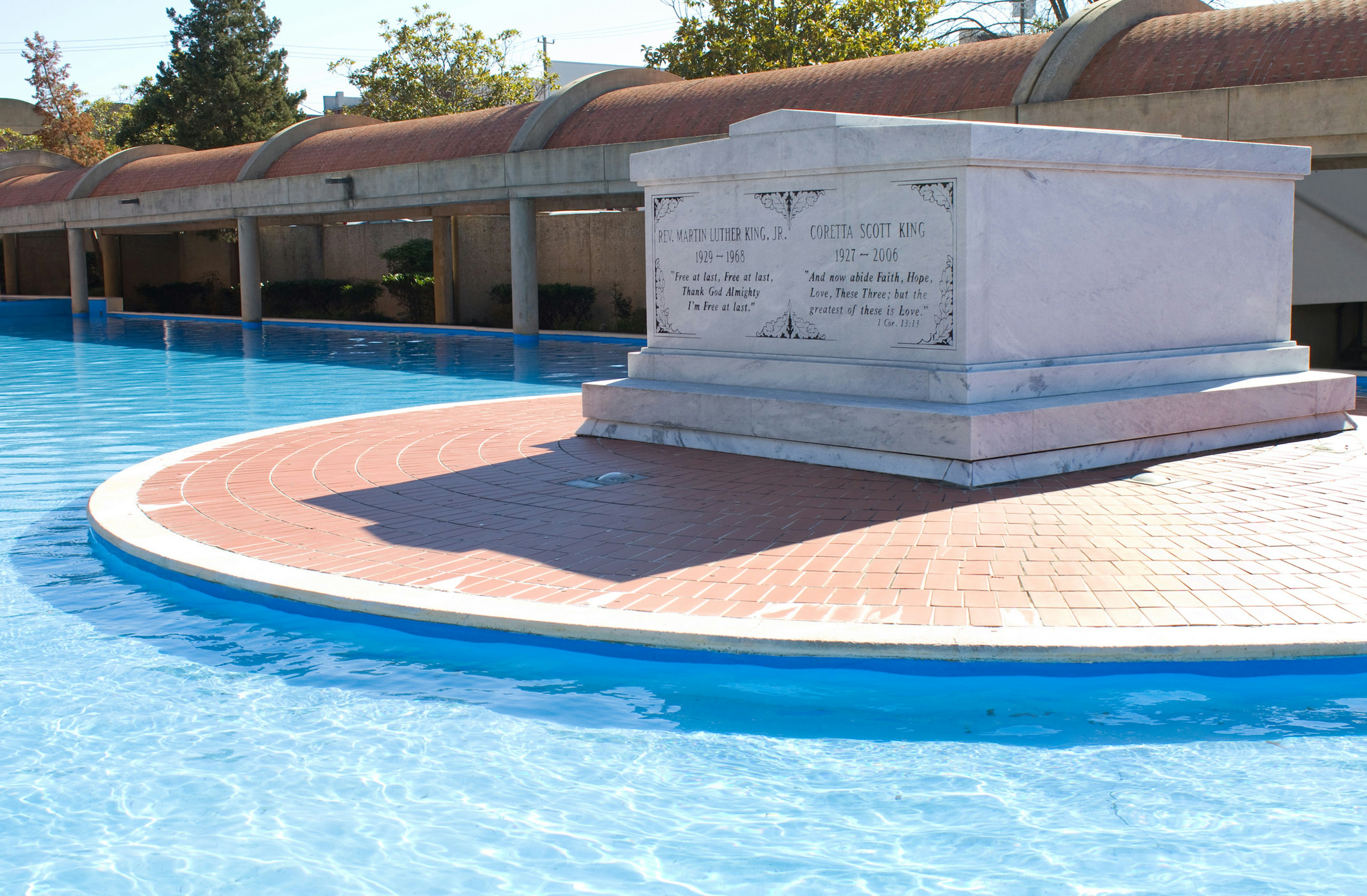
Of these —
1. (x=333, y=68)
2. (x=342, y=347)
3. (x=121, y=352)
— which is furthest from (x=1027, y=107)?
(x=333, y=68)

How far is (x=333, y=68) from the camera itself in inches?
2077

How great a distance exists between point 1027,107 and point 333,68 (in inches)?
1738

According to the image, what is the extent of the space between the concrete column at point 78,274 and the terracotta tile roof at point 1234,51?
96.8 ft

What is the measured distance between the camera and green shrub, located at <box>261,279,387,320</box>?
3247cm

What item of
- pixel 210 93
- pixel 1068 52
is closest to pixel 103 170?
pixel 210 93

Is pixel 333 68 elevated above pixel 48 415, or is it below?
above

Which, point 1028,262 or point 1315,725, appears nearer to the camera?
point 1315,725

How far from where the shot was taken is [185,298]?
126 feet

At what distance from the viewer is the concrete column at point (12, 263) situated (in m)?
40.1

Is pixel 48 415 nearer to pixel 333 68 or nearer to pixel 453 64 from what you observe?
pixel 453 64

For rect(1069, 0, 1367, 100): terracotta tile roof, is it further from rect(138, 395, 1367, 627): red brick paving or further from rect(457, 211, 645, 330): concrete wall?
rect(457, 211, 645, 330): concrete wall

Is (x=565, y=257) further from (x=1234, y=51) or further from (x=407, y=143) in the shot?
(x=1234, y=51)

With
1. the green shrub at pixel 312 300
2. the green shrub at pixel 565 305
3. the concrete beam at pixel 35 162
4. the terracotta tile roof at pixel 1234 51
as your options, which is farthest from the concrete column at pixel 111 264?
the terracotta tile roof at pixel 1234 51

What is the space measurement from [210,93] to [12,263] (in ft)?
61.2
